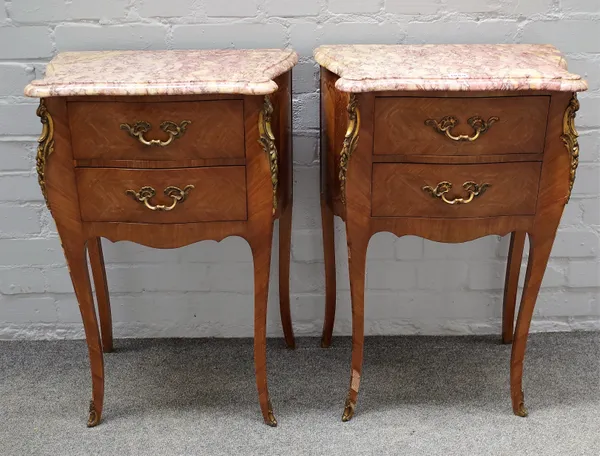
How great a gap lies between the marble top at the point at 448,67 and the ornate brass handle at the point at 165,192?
39 cm

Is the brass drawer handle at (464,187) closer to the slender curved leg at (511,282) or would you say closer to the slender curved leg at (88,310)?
the slender curved leg at (511,282)

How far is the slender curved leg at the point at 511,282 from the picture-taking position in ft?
6.39

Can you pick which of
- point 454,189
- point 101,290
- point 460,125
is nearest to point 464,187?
point 454,189

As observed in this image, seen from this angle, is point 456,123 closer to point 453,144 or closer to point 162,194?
point 453,144

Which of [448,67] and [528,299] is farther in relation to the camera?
[528,299]

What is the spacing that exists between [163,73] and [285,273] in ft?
2.36

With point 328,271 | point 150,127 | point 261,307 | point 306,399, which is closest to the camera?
point 150,127

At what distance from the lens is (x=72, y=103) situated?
1394 mm

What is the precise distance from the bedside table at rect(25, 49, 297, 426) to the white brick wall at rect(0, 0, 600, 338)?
29cm

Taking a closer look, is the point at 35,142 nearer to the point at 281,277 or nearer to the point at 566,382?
the point at 281,277

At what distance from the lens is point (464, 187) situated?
1.48 metres

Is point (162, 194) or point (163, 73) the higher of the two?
point (163, 73)

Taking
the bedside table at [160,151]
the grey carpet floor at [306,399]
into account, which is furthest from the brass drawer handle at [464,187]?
the grey carpet floor at [306,399]

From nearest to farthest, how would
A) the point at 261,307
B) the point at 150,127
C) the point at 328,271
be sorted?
1. the point at 150,127
2. the point at 261,307
3. the point at 328,271
